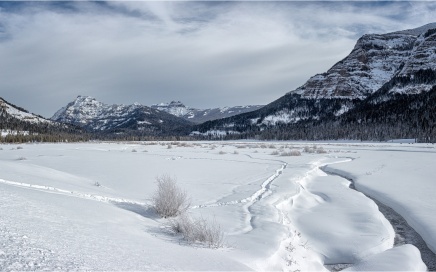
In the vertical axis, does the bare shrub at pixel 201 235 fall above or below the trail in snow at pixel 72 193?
below

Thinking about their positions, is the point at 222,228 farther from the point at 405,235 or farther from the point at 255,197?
the point at 405,235

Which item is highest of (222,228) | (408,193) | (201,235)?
(201,235)

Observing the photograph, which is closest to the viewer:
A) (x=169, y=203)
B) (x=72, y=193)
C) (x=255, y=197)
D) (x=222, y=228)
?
(x=222, y=228)

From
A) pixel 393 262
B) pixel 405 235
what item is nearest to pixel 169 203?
pixel 393 262

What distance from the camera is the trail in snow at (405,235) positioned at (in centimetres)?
704

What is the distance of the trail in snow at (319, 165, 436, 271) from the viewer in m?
7.04

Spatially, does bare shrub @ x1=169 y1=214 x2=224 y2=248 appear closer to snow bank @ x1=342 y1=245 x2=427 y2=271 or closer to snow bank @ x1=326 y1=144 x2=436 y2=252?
snow bank @ x1=342 y1=245 x2=427 y2=271

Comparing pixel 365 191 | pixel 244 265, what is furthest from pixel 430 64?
pixel 244 265

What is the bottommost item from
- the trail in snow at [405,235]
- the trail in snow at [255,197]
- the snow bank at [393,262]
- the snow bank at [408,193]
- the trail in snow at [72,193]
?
the trail in snow at [405,235]

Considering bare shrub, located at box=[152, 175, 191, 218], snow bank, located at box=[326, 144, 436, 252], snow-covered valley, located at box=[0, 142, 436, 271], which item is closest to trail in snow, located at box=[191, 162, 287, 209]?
snow-covered valley, located at box=[0, 142, 436, 271]

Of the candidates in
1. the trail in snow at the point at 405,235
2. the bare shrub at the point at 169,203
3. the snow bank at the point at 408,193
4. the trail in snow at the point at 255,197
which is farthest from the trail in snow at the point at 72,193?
the snow bank at the point at 408,193

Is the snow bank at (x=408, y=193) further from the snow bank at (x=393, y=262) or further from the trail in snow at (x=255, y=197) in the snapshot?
the trail in snow at (x=255, y=197)

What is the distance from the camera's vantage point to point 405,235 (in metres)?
8.64

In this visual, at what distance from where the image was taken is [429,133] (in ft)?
258
